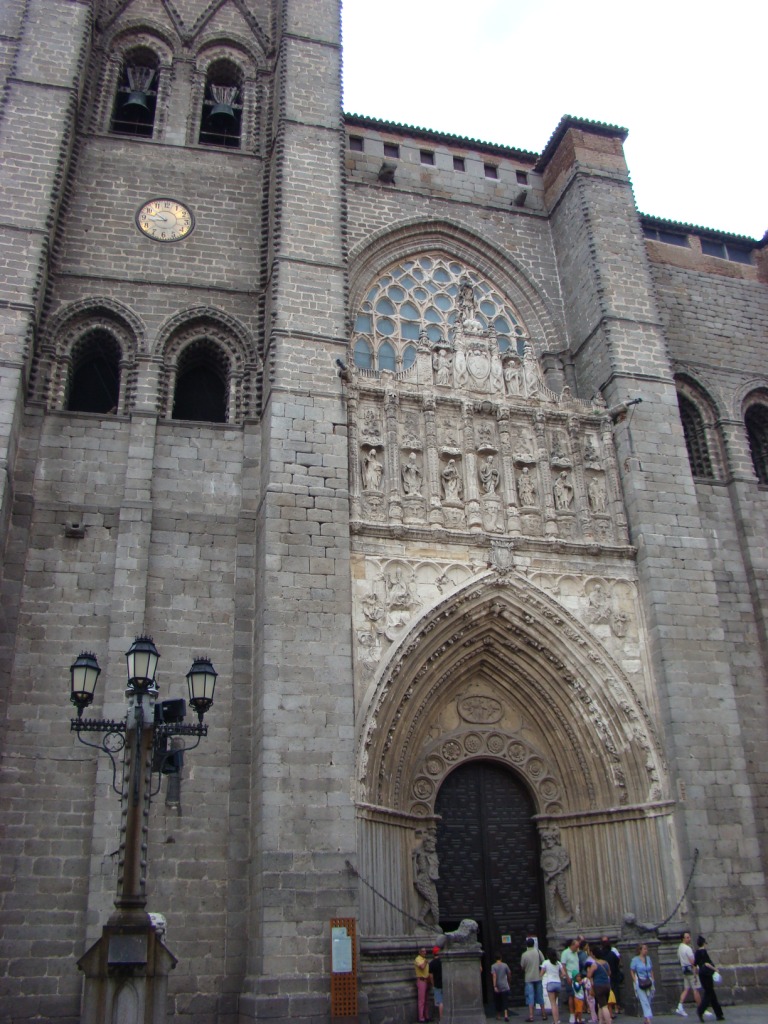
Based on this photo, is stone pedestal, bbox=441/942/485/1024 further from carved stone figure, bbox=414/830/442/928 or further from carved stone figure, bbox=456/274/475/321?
carved stone figure, bbox=456/274/475/321

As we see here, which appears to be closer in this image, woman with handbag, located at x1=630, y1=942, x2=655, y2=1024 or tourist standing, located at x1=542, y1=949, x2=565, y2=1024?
woman with handbag, located at x1=630, y1=942, x2=655, y2=1024

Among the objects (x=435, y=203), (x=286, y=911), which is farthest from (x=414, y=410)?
(x=286, y=911)

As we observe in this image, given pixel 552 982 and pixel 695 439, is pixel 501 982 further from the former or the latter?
pixel 695 439

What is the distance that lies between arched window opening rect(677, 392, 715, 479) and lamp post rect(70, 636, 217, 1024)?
11220 millimetres

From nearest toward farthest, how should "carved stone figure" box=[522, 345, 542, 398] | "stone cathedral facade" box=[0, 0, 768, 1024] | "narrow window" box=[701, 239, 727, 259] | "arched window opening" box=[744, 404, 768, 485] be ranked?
1. "stone cathedral facade" box=[0, 0, 768, 1024]
2. "carved stone figure" box=[522, 345, 542, 398]
3. "arched window opening" box=[744, 404, 768, 485]
4. "narrow window" box=[701, 239, 727, 259]

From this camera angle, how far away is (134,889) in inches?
298

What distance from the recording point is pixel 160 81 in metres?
17.9

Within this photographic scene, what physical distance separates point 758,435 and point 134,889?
47.6ft

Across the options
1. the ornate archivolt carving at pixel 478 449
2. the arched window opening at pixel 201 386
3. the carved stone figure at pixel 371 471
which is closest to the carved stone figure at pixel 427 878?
the ornate archivolt carving at pixel 478 449

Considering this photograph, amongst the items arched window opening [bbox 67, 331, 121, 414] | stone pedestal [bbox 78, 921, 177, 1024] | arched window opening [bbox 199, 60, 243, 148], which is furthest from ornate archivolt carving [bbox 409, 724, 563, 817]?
arched window opening [bbox 199, 60, 243, 148]

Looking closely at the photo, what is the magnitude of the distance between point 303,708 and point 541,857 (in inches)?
171

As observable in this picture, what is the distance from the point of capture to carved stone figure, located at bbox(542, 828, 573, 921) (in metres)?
13.2

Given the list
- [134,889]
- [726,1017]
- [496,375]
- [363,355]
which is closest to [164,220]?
[363,355]

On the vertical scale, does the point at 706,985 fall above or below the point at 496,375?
below
